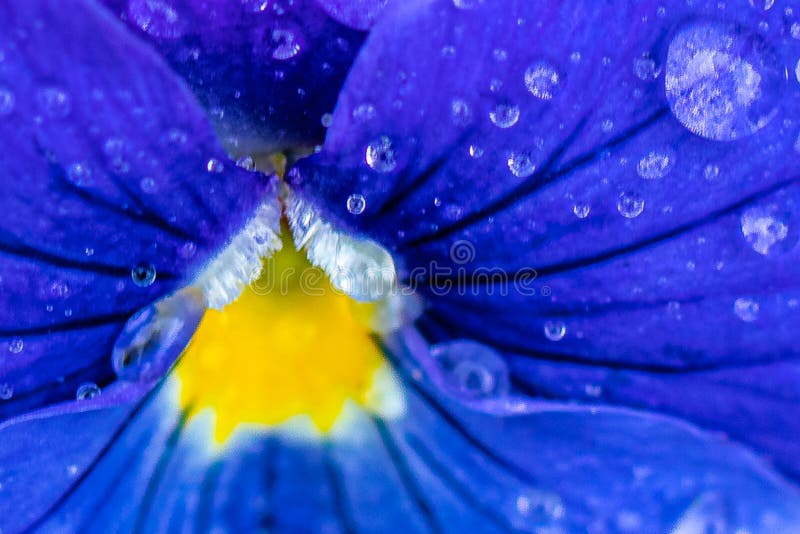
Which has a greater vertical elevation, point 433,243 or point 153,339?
point 433,243

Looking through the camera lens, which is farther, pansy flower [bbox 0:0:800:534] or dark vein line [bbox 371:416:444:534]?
dark vein line [bbox 371:416:444:534]

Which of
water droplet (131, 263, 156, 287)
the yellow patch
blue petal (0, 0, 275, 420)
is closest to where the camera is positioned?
blue petal (0, 0, 275, 420)

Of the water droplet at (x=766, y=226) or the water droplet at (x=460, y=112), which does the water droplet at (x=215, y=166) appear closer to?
the water droplet at (x=460, y=112)

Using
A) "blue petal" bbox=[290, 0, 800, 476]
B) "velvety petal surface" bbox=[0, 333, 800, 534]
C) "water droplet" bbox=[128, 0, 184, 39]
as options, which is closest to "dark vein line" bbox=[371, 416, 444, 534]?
"velvety petal surface" bbox=[0, 333, 800, 534]

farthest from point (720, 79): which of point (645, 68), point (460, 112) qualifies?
point (460, 112)

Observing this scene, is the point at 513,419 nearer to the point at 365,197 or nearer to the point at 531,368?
the point at 531,368

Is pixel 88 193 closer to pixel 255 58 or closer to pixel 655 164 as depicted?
pixel 255 58

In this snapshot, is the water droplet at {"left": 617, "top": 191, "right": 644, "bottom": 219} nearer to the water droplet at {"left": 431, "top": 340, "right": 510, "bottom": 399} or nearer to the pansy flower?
the pansy flower
